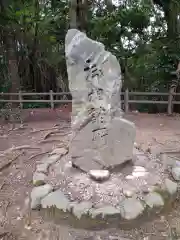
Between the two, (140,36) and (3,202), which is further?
(140,36)

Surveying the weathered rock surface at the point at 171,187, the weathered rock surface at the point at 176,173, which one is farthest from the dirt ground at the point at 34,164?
the weathered rock surface at the point at 176,173

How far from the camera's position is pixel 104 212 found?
2.93 m

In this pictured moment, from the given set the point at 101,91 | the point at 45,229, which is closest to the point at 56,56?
the point at 101,91

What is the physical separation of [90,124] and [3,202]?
1637mm

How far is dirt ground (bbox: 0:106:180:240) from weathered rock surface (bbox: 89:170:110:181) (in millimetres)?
726

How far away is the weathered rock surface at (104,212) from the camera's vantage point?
2.92 meters

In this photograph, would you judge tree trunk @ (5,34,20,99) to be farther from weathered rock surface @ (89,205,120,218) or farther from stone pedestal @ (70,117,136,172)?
weathered rock surface @ (89,205,120,218)

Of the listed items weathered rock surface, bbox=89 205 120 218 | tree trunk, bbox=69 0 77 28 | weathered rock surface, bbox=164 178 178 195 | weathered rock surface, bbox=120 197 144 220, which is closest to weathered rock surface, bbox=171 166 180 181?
weathered rock surface, bbox=164 178 178 195

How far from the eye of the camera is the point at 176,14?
846 centimetres

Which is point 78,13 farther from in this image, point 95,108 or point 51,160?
point 95,108

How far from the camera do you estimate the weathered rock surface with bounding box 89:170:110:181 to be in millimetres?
3469

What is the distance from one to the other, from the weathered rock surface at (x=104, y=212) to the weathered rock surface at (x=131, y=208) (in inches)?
3.2

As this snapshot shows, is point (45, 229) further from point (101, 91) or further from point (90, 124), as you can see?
point (101, 91)

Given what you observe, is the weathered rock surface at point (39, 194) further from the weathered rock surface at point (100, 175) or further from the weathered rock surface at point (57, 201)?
the weathered rock surface at point (100, 175)
